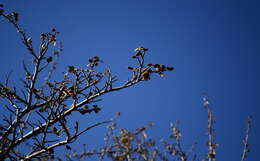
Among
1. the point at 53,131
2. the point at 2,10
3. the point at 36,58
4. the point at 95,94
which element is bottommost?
the point at 53,131

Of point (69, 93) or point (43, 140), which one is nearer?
point (43, 140)

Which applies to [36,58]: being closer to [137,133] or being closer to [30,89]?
[30,89]

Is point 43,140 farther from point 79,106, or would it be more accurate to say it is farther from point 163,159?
point 163,159

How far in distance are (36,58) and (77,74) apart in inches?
42.1

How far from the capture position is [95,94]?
3.80m

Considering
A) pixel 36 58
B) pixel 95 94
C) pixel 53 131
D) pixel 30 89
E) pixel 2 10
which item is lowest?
pixel 53 131

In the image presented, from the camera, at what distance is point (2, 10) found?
14.6 ft

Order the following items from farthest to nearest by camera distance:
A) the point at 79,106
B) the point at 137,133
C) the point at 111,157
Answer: the point at 137,133 < the point at 111,157 < the point at 79,106

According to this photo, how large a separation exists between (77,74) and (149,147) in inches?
210

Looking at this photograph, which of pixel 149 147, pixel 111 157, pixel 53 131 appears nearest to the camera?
pixel 53 131

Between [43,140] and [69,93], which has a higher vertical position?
[69,93]

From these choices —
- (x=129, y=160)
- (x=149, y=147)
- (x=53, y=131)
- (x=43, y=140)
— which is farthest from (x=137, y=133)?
(x=43, y=140)

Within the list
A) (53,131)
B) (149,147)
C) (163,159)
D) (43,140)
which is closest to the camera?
(43,140)

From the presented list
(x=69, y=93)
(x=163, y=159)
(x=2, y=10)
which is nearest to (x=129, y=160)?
(x=163, y=159)
